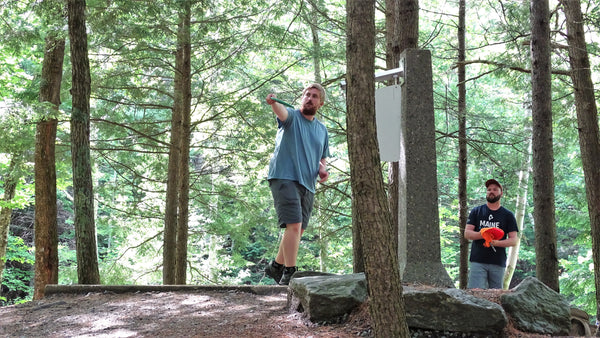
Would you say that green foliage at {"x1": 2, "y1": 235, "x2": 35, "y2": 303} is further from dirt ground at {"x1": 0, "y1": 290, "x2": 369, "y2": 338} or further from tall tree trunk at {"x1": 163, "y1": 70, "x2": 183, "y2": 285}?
dirt ground at {"x1": 0, "y1": 290, "x2": 369, "y2": 338}

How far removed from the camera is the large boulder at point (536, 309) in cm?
405

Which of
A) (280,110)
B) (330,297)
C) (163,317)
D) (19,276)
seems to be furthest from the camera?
(19,276)

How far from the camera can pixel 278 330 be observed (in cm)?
379

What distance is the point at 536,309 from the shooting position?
13.7 feet

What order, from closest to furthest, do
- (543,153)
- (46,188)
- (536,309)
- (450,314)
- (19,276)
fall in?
(450,314) → (536,309) → (543,153) → (46,188) → (19,276)

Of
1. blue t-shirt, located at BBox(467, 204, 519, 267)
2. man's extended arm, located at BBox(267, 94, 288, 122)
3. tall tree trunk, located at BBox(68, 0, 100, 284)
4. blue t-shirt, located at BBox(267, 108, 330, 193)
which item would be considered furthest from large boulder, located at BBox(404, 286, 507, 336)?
tall tree trunk, located at BBox(68, 0, 100, 284)

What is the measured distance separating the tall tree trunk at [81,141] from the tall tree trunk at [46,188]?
10.3 ft

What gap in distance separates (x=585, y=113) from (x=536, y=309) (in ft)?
15.0

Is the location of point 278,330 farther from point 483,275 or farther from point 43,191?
point 43,191

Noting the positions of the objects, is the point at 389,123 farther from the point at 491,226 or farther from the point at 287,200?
the point at 491,226

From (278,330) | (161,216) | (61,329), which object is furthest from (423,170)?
(161,216)

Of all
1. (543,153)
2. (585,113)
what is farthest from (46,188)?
(585,113)

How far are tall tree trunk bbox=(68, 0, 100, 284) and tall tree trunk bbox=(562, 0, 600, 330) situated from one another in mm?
6442

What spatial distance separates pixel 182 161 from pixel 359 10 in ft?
23.2
